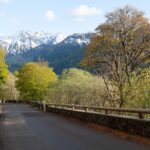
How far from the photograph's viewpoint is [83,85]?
70938mm

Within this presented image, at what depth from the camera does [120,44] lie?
4112cm

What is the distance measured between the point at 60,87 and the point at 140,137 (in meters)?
66.5

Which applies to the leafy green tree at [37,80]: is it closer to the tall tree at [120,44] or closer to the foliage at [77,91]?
the foliage at [77,91]

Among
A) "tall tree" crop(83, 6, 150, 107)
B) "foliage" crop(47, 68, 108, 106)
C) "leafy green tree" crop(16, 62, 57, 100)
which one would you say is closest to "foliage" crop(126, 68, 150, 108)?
"tall tree" crop(83, 6, 150, 107)

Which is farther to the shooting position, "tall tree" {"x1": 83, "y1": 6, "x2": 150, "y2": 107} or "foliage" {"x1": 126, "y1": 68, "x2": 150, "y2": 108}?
"tall tree" {"x1": 83, "y1": 6, "x2": 150, "y2": 107}

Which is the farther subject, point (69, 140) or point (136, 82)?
point (136, 82)

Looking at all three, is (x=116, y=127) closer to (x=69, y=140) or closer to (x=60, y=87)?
(x=69, y=140)

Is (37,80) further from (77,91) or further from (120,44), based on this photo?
(120,44)

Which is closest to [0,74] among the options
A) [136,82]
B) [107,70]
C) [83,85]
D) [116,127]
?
[83,85]

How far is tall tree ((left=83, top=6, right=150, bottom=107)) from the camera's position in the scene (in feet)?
134

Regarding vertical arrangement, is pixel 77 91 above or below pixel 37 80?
below

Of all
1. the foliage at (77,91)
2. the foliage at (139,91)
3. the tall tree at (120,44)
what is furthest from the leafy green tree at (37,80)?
the foliage at (139,91)

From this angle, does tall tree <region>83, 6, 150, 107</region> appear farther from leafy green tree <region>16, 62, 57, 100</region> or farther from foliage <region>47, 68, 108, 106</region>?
leafy green tree <region>16, 62, 57, 100</region>

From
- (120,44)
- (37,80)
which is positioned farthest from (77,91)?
(37,80)
